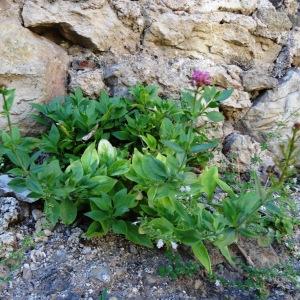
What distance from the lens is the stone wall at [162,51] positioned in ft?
10.5

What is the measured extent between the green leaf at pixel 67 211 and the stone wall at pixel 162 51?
1.04 meters

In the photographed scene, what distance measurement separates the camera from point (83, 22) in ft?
11.0

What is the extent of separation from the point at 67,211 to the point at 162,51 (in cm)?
176

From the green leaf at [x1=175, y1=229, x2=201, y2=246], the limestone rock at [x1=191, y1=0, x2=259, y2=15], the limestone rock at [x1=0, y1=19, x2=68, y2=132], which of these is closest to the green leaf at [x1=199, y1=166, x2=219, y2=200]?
the green leaf at [x1=175, y1=229, x2=201, y2=246]

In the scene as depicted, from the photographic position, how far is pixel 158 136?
2.90 meters

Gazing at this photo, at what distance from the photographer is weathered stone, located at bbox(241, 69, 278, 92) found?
352 cm

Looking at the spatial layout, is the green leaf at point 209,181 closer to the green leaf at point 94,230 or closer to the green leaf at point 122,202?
the green leaf at point 122,202

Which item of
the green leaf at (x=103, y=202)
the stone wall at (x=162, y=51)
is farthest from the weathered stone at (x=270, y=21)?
the green leaf at (x=103, y=202)

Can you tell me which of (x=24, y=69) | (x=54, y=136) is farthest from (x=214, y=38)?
(x=54, y=136)

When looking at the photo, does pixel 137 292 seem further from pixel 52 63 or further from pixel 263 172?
pixel 52 63

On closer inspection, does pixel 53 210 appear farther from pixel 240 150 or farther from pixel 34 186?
pixel 240 150

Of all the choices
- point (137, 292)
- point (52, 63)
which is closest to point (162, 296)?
point (137, 292)

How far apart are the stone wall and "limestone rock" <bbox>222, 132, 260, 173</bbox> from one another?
0.04ft

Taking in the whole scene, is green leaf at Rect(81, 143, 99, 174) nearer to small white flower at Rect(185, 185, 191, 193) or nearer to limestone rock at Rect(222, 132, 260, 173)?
small white flower at Rect(185, 185, 191, 193)
